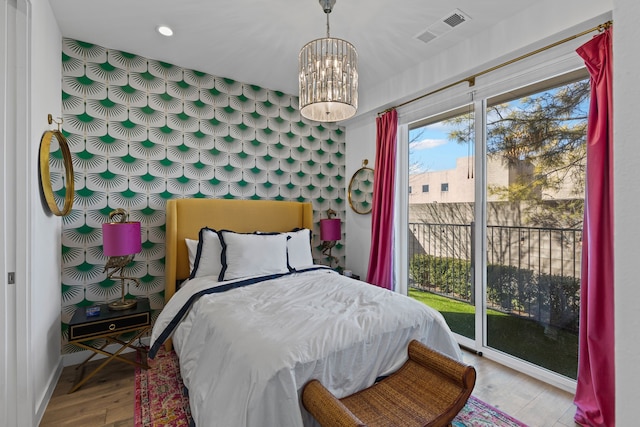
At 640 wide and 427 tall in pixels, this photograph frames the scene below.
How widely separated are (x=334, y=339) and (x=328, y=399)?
0.30m

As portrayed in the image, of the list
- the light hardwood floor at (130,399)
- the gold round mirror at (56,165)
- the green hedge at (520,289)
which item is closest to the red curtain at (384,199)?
the green hedge at (520,289)

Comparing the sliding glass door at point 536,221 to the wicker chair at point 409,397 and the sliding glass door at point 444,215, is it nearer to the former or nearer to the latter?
the sliding glass door at point 444,215

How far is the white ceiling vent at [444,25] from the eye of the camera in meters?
2.30

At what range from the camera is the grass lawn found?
93.3 inches

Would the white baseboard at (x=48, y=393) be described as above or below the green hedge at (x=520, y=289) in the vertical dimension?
below

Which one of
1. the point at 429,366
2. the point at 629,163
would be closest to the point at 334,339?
the point at 429,366

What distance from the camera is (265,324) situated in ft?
5.53

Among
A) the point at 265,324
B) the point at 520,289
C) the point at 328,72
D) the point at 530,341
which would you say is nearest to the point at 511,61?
the point at 328,72

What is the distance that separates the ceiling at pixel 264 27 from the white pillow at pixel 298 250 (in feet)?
5.90

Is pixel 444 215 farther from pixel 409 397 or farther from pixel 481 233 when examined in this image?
pixel 409 397

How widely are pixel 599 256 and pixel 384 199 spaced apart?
6.34 ft

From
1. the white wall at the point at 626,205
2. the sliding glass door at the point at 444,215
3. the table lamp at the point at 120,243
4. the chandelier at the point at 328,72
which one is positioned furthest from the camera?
the sliding glass door at the point at 444,215

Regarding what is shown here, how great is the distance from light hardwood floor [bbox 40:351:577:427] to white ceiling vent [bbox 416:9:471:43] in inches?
112

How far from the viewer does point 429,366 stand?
170 cm
